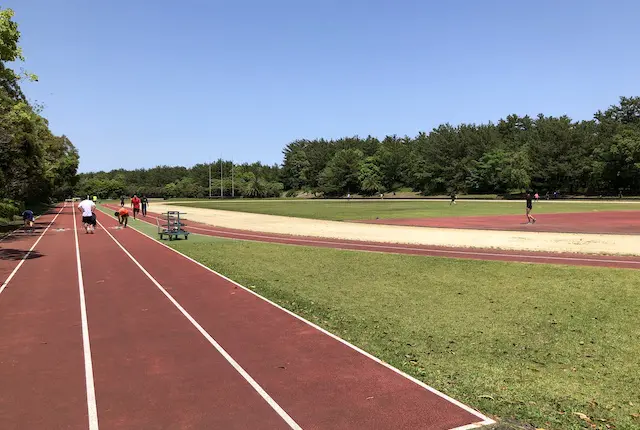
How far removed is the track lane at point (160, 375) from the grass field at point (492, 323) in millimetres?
2220

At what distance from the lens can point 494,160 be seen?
94562mm

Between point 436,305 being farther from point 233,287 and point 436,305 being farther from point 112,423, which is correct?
point 112,423

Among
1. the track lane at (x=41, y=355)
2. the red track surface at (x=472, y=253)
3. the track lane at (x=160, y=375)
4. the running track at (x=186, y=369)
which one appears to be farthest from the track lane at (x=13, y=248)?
the red track surface at (x=472, y=253)

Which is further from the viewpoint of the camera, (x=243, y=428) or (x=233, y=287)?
(x=233, y=287)

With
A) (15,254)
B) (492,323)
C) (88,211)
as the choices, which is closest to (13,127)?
(88,211)

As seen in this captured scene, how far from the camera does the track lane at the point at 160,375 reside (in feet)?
15.6

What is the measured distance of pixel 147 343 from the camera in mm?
7113

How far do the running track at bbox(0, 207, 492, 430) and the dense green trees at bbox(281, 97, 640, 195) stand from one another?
81083 millimetres

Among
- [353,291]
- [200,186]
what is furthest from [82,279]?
[200,186]

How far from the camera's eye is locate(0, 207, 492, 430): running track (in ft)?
15.6

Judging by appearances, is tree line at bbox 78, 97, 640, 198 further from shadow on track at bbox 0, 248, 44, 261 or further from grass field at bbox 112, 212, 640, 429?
shadow on track at bbox 0, 248, 44, 261

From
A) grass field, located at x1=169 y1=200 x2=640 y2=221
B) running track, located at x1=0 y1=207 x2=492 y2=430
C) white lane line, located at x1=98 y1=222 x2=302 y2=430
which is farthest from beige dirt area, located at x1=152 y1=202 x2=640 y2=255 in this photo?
grass field, located at x1=169 y1=200 x2=640 y2=221

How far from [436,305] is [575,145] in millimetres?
90568

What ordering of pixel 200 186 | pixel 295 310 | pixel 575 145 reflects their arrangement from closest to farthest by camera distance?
pixel 295 310 < pixel 575 145 < pixel 200 186
